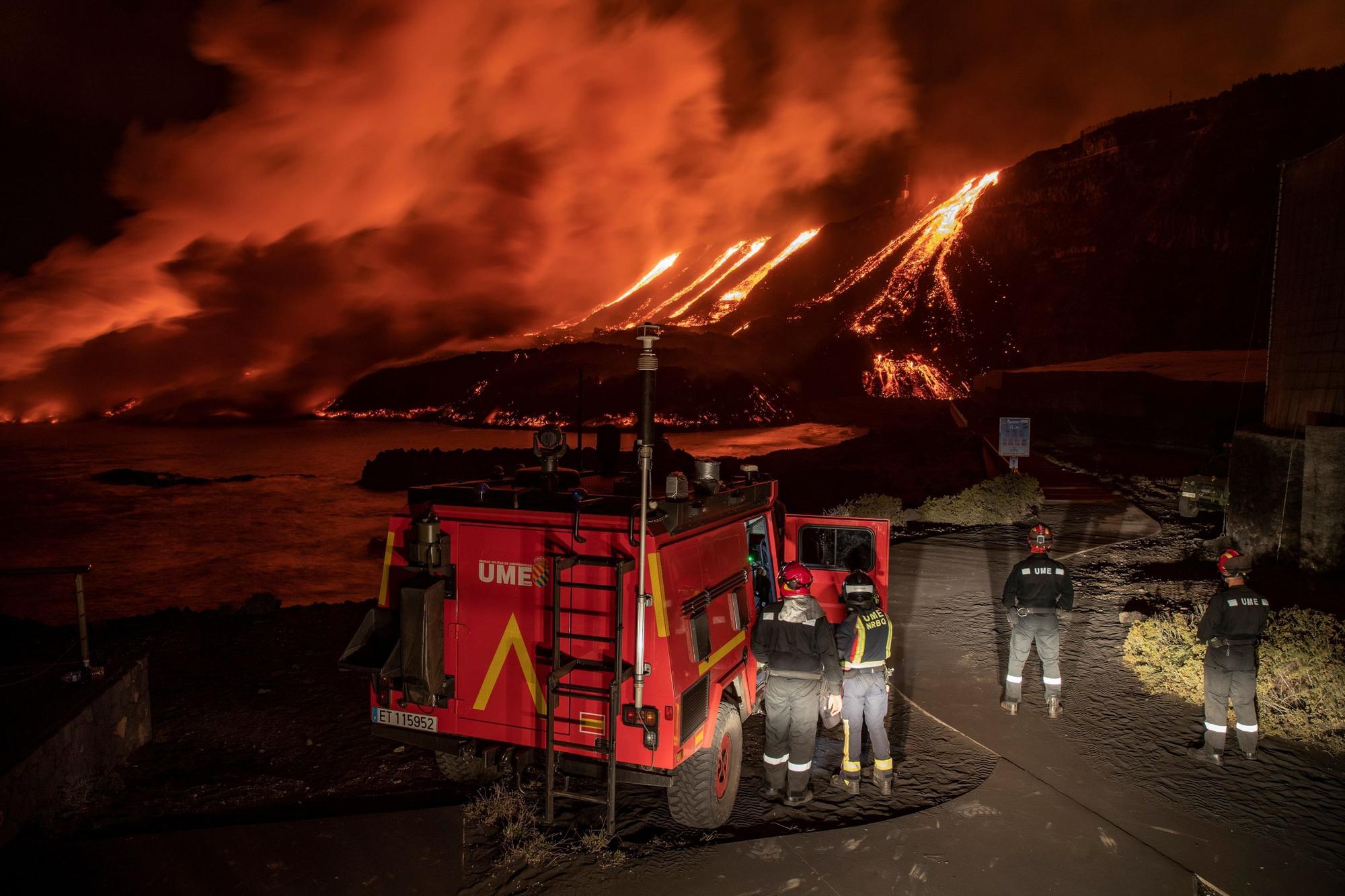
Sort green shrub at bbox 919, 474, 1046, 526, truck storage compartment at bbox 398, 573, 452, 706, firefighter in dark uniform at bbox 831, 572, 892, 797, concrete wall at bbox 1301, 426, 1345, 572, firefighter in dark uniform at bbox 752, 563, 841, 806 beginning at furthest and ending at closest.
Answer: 1. green shrub at bbox 919, 474, 1046, 526
2. concrete wall at bbox 1301, 426, 1345, 572
3. firefighter in dark uniform at bbox 831, 572, 892, 797
4. firefighter in dark uniform at bbox 752, 563, 841, 806
5. truck storage compartment at bbox 398, 573, 452, 706

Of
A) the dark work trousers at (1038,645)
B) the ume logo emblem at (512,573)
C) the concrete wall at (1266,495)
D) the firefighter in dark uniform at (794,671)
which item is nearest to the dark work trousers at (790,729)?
the firefighter in dark uniform at (794,671)

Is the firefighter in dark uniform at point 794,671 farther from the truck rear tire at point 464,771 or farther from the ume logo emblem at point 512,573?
the truck rear tire at point 464,771

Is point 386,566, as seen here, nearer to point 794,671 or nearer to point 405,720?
point 405,720

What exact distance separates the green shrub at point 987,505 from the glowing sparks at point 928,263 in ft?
427

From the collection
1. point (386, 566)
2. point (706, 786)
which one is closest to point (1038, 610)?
point (706, 786)

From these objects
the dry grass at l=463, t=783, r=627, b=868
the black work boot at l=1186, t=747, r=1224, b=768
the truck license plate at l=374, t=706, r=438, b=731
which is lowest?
the black work boot at l=1186, t=747, r=1224, b=768

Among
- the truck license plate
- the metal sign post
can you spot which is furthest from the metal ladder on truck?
the metal sign post

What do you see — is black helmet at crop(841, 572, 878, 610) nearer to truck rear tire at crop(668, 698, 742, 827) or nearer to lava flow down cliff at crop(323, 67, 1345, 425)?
truck rear tire at crop(668, 698, 742, 827)

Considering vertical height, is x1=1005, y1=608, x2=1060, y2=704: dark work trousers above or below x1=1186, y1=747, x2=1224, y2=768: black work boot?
above

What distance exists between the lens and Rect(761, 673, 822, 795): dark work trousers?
222 inches

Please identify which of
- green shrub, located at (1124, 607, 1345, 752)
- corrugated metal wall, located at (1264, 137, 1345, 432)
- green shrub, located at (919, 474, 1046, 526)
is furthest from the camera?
green shrub, located at (919, 474, 1046, 526)

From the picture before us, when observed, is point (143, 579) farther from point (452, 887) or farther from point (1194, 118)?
point (1194, 118)

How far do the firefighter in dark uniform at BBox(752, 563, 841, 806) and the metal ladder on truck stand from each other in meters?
1.48

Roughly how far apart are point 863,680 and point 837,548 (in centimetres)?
154
